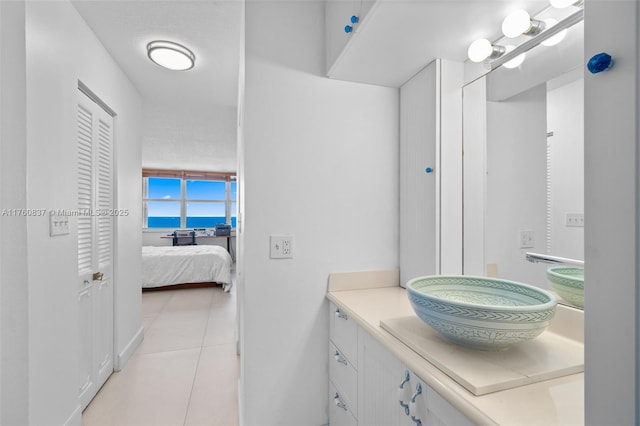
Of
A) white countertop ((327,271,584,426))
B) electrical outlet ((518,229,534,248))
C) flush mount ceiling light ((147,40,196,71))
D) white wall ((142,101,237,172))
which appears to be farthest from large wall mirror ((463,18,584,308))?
white wall ((142,101,237,172))

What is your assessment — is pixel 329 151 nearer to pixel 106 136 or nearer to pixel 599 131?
pixel 599 131

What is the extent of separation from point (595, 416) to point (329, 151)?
51.3 inches

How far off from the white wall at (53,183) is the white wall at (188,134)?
52.2 inches

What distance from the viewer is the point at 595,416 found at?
424mm

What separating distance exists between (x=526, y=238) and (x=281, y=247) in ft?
3.26

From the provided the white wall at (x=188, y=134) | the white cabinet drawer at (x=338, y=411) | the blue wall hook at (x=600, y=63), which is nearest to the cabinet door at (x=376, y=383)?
the white cabinet drawer at (x=338, y=411)

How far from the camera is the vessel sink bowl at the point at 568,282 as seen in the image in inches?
35.5

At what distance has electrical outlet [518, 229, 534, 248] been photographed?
105 cm

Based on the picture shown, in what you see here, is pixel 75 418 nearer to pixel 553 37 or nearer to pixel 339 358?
pixel 339 358

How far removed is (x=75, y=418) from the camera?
1.72m

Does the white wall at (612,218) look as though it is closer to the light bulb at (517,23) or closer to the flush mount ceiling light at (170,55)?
the light bulb at (517,23)

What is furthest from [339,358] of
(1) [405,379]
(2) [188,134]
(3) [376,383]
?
(2) [188,134]

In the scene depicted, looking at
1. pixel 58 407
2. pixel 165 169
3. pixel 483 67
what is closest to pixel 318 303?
pixel 483 67

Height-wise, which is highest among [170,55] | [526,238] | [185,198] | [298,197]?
[170,55]
